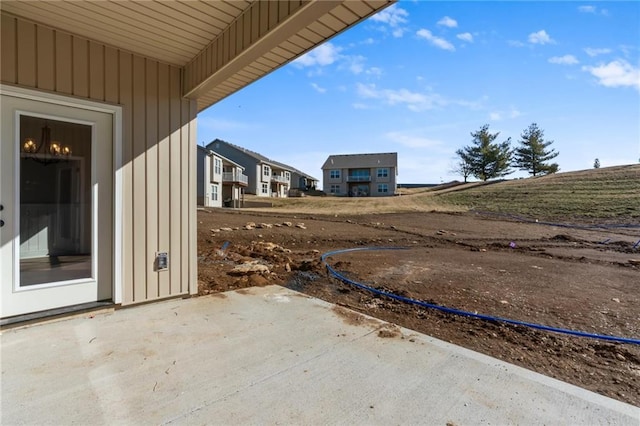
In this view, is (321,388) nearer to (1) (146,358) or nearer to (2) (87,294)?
(1) (146,358)

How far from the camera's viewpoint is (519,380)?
6.89ft

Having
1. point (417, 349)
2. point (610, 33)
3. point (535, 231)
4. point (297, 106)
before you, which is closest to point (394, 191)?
point (535, 231)

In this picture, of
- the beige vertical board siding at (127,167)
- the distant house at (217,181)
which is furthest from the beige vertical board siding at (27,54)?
the distant house at (217,181)

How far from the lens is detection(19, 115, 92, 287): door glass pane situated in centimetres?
285

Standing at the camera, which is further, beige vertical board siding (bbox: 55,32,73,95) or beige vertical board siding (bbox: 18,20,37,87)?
beige vertical board siding (bbox: 55,32,73,95)

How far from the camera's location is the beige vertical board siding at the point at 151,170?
11.1ft

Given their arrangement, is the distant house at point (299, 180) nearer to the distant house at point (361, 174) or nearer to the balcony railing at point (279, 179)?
the balcony railing at point (279, 179)

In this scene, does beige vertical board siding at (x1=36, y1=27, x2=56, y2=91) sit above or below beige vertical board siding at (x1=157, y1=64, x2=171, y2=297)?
above

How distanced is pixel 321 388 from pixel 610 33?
8425mm

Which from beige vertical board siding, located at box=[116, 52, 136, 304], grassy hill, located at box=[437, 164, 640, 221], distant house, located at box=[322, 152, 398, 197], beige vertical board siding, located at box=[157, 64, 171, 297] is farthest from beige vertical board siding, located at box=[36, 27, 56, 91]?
distant house, located at box=[322, 152, 398, 197]

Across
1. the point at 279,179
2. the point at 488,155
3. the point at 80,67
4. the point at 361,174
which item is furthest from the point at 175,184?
the point at 488,155

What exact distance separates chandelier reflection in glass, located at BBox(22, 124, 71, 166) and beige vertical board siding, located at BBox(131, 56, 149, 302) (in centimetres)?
65

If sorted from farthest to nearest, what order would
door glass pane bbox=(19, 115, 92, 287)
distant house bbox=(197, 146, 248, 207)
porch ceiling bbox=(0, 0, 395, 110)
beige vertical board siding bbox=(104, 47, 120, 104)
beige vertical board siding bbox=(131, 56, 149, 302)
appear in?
1. distant house bbox=(197, 146, 248, 207)
2. beige vertical board siding bbox=(131, 56, 149, 302)
3. beige vertical board siding bbox=(104, 47, 120, 104)
4. door glass pane bbox=(19, 115, 92, 287)
5. porch ceiling bbox=(0, 0, 395, 110)

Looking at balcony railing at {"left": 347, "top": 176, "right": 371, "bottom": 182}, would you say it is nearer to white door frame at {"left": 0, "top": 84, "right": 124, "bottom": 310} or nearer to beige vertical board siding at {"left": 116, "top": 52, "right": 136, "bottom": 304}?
beige vertical board siding at {"left": 116, "top": 52, "right": 136, "bottom": 304}
